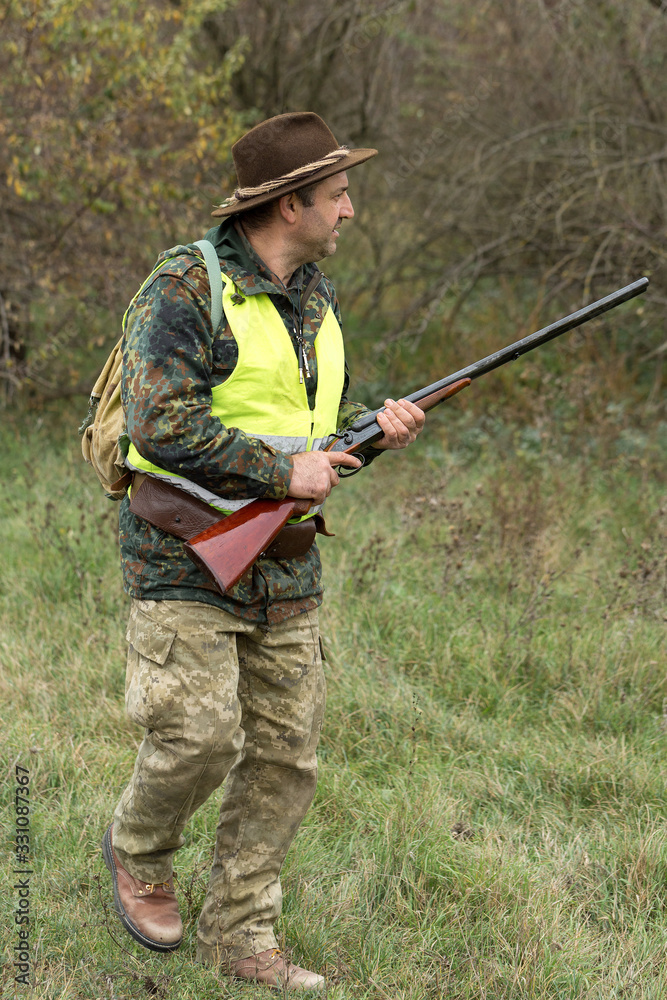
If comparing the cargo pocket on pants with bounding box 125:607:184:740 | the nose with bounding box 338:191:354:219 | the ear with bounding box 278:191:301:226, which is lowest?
the cargo pocket on pants with bounding box 125:607:184:740

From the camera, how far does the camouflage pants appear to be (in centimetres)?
249

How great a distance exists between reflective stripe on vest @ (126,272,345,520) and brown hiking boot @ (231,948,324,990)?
1.23m

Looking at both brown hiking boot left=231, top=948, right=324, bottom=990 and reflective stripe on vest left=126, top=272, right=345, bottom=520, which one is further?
brown hiking boot left=231, top=948, right=324, bottom=990

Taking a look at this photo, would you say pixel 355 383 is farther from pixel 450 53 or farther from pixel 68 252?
pixel 450 53

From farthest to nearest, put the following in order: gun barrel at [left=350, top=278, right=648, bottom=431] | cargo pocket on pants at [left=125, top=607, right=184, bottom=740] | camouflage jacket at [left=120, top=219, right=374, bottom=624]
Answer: gun barrel at [left=350, top=278, right=648, bottom=431] < cargo pocket on pants at [left=125, top=607, right=184, bottom=740] < camouflage jacket at [left=120, top=219, right=374, bottom=624]

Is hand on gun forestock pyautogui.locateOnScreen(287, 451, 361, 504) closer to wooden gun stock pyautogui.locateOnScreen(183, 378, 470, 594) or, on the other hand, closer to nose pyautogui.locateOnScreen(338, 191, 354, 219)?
wooden gun stock pyautogui.locateOnScreen(183, 378, 470, 594)

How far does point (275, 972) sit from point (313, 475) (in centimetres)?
136

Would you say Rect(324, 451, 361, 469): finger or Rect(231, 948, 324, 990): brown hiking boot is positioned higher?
Rect(324, 451, 361, 469): finger

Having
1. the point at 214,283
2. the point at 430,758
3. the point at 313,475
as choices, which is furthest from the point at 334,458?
the point at 430,758

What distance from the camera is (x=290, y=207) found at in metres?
2.62

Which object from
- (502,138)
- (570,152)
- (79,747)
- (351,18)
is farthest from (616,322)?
(79,747)

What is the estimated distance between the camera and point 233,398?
2525 millimetres

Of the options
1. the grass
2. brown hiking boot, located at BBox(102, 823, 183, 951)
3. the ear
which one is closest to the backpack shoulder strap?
the ear

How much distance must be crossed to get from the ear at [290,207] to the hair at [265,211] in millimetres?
12
